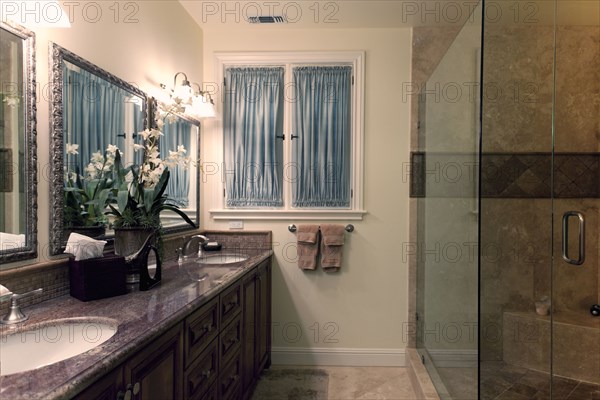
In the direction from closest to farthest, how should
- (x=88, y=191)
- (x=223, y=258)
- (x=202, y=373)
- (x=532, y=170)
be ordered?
(x=202, y=373)
(x=88, y=191)
(x=532, y=170)
(x=223, y=258)

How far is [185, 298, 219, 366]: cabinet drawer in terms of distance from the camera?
140 cm

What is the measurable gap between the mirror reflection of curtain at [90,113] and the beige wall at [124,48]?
94mm

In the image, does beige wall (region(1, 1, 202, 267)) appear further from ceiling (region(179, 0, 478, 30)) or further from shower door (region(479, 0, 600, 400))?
shower door (region(479, 0, 600, 400))

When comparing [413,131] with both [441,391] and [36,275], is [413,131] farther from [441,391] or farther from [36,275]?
[36,275]

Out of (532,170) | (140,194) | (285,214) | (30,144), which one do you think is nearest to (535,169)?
(532,170)

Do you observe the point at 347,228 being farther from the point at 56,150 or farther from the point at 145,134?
the point at 56,150

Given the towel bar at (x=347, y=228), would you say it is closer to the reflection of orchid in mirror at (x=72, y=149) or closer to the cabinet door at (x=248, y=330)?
the cabinet door at (x=248, y=330)

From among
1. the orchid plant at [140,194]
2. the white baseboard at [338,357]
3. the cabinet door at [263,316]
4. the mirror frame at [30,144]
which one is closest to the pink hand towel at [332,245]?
the cabinet door at [263,316]

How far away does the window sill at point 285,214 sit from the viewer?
2.97m

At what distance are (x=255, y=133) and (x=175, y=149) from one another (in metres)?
0.71

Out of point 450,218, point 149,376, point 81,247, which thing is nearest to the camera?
point 149,376

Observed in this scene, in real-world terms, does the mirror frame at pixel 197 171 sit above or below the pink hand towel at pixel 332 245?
above

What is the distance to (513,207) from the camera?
250 centimetres

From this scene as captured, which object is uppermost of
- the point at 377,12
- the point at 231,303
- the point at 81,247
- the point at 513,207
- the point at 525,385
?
the point at 377,12
